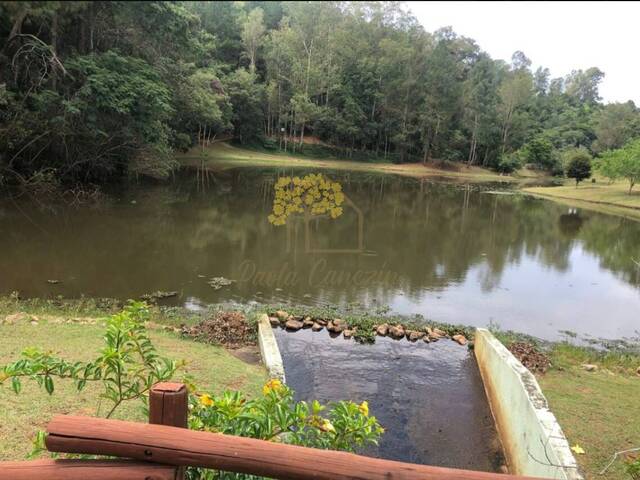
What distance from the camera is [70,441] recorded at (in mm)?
1781

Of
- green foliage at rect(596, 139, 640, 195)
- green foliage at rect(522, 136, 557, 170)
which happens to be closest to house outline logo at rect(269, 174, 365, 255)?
green foliage at rect(596, 139, 640, 195)

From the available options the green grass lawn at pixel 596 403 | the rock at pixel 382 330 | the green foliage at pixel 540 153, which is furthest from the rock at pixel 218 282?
the green foliage at pixel 540 153

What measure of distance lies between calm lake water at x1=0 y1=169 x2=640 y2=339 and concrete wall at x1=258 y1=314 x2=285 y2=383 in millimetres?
2293

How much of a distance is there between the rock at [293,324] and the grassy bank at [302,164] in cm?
2926

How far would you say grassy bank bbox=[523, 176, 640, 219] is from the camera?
24.4 metres

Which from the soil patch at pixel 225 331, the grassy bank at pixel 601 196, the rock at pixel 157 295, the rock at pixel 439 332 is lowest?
the rock at pixel 157 295

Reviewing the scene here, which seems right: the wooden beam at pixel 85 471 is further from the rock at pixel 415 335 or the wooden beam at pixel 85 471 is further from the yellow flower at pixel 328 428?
the rock at pixel 415 335

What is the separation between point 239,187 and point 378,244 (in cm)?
1257

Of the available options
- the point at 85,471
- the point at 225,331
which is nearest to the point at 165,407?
the point at 85,471

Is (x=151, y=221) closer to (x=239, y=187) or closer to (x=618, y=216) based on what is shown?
(x=239, y=187)

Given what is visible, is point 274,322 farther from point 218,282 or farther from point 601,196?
point 601,196

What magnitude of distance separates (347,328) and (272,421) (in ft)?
19.1

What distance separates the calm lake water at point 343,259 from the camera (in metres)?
9.55

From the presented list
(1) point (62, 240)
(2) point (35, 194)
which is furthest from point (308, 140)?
(1) point (62, 240)
